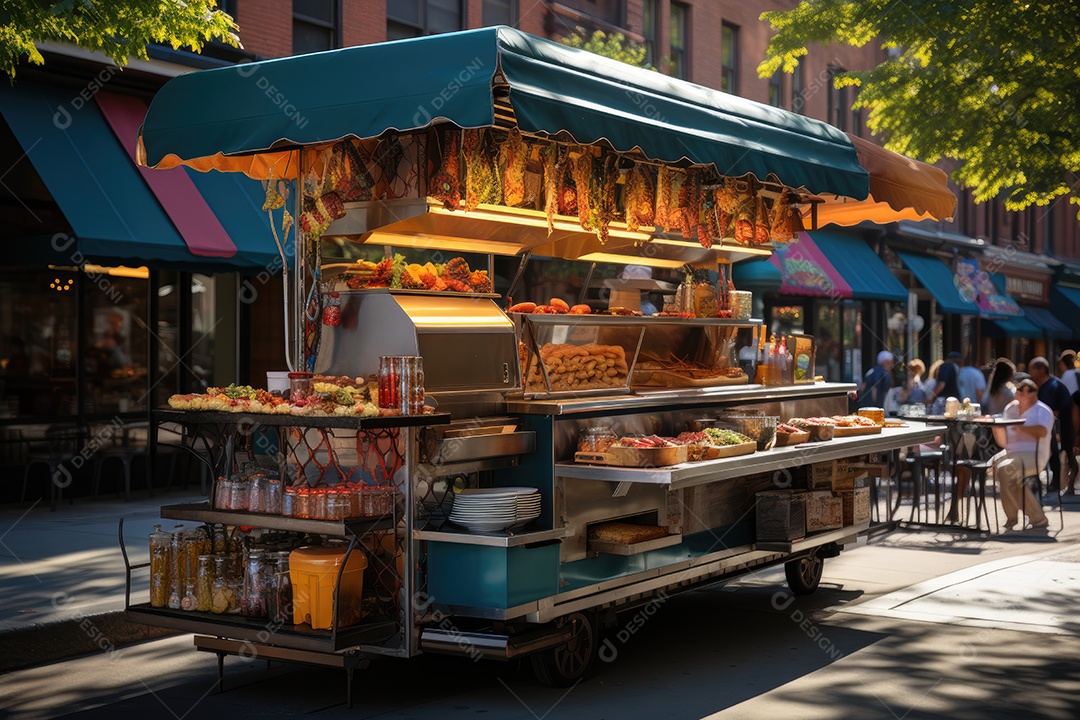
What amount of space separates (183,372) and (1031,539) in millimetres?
10334

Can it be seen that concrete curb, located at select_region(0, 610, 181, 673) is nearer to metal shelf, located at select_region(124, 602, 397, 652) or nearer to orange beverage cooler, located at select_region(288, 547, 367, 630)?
metal shelf, located at select_region(124, 602, 397, 652)

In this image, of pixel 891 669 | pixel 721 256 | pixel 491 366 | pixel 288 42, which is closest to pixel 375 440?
pixel 491 366

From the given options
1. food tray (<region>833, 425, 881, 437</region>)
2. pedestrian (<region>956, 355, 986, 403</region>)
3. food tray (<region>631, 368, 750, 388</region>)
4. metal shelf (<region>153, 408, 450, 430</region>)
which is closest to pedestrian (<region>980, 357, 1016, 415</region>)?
pedestrian (<region>956, 355, 986, 403</region>)

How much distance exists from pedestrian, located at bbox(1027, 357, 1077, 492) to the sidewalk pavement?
5.80 feet

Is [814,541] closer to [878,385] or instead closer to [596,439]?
[596,439]

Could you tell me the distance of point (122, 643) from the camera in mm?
8203

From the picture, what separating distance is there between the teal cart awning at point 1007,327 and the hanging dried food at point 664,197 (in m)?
28.0

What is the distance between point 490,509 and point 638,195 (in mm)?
3500

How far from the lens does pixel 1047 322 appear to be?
124 feet

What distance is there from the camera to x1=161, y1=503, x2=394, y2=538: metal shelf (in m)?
6.24

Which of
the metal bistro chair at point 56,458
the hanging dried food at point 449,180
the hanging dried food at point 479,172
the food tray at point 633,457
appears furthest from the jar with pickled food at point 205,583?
the metal bistro chair at point 56,458

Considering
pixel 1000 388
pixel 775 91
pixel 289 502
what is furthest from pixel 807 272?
pixel 289 502

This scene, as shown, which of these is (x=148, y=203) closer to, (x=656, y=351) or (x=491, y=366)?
(x=656, y=351)

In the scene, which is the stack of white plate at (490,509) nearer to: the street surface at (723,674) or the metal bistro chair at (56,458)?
the street surface at (723,674)
